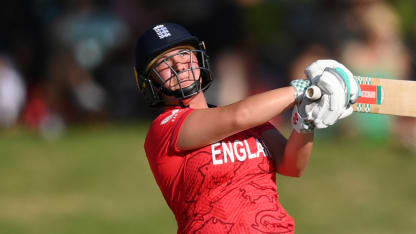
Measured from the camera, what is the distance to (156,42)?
392 cm

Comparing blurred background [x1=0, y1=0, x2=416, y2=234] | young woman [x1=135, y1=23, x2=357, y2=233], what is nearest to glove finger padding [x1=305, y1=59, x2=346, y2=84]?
young woman [x1=135, y1=23, x2=357, y2=233]

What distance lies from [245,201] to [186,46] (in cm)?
86

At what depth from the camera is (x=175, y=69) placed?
12.9 feet

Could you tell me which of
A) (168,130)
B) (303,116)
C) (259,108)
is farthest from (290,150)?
(168,130)

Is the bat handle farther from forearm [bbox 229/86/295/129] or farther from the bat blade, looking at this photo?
the bat blade

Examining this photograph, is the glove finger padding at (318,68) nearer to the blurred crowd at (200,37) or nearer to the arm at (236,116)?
the arm at (236,116)

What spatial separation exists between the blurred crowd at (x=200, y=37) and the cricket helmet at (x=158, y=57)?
538 centimetres

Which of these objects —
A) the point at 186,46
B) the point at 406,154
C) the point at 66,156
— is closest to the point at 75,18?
the point at 66,156

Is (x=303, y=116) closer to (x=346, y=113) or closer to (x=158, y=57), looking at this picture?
(x=346, y=113)

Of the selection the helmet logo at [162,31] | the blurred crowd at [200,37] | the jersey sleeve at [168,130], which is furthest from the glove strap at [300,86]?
the blurred crowd at [200,37]

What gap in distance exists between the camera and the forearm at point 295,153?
12.7 feet

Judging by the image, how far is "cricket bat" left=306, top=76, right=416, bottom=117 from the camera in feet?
12.7

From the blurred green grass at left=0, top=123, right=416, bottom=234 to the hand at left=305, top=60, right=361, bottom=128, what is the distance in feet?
16.8

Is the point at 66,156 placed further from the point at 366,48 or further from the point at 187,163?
the point at 187,163
